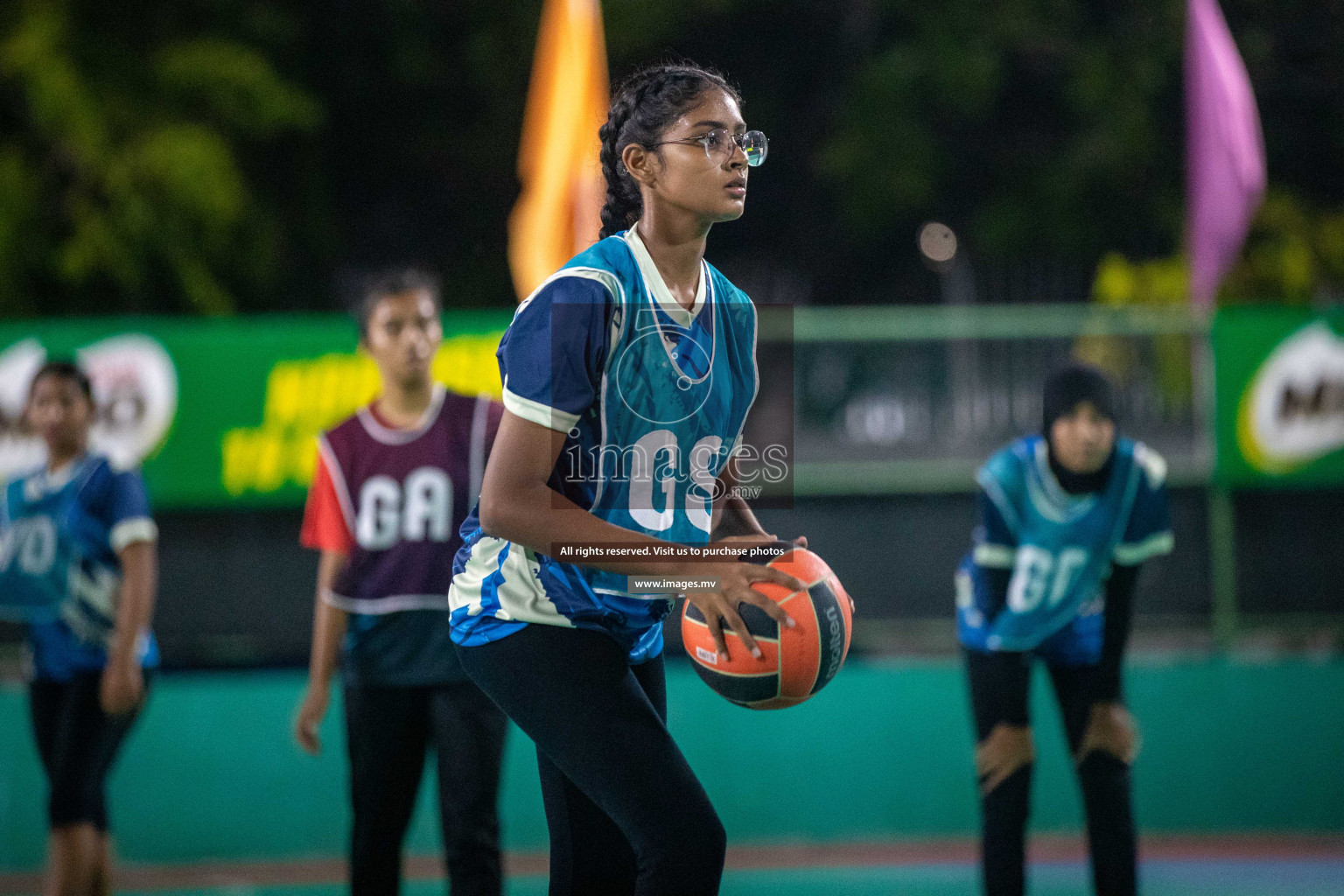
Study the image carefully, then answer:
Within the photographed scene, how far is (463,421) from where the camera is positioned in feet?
16.2

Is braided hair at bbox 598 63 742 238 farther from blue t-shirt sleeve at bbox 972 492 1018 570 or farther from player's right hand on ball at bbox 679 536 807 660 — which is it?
blue t-shirt sleeve at bbox 972 492 1018 570

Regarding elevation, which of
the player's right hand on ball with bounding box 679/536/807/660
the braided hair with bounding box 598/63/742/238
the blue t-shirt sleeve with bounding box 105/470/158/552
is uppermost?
the braided hair with bounding box 598/63/742/238

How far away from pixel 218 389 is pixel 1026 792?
17.8 ft

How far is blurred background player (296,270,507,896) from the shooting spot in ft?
15.0

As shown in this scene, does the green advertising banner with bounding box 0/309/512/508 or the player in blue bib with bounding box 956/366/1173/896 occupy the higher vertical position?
the green advertising banner with bounding box 0/309/512/508

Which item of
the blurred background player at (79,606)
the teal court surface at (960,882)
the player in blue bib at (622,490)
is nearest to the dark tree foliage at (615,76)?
the teal court surface at (960,882)

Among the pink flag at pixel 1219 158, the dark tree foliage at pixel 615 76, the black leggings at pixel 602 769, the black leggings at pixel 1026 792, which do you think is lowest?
the black leggings at pixel 1026 792

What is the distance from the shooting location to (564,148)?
34.0ft

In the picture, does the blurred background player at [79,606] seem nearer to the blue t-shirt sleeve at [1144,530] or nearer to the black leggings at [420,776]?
the black leggings at [420,776]

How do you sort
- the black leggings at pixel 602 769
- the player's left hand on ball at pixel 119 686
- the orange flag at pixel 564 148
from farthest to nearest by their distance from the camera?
the orange flag at pixel 564 148 → the player's left hand on ball at pixel 119 686 → the black leggings at pixel 602 769

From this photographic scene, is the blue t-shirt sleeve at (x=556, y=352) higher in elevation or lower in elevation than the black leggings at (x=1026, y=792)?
higher

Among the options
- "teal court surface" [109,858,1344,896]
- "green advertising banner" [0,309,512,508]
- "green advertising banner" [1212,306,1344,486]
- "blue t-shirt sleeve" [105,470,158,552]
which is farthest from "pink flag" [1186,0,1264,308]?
"blue t-shirt sleeve" [105,470,158,552]

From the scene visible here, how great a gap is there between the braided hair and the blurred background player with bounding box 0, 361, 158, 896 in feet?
9.98

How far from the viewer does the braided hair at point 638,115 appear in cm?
314
